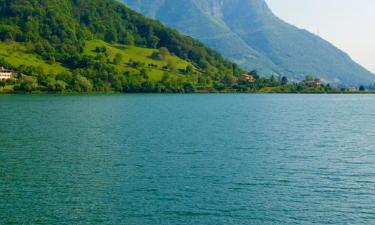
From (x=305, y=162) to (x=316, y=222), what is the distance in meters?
27.7

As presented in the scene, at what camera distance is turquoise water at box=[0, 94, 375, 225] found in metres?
43.5

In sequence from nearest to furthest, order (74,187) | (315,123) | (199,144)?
(74,187), (199,144), (315,123)

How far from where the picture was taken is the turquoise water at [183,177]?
43.5 metres

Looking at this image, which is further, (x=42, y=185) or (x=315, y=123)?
(x=315, y=123)

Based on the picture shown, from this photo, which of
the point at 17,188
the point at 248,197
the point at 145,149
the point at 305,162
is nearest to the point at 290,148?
the point at 305,162

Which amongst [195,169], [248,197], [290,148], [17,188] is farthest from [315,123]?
[17,188]

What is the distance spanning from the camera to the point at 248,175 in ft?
194

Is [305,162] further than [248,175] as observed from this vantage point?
Yes

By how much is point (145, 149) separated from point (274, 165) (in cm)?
2327

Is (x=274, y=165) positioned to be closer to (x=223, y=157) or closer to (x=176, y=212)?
(x=223, y=157)

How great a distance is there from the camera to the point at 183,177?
57438 millimetres

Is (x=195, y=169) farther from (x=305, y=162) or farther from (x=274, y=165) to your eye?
(x=305, y=162)

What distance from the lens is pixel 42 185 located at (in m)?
53.3

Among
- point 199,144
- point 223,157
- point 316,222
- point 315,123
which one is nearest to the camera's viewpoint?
point 316,222
